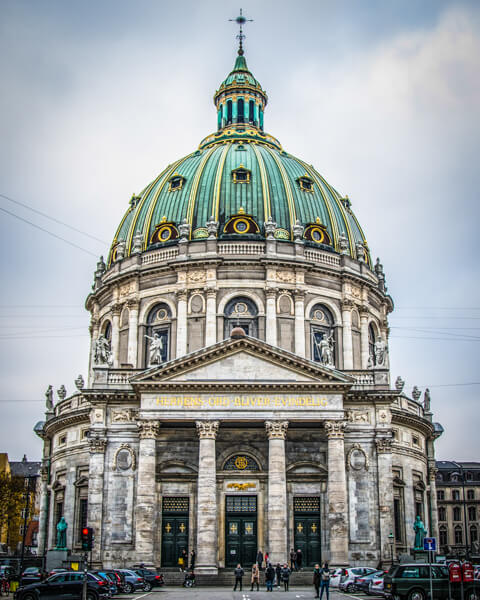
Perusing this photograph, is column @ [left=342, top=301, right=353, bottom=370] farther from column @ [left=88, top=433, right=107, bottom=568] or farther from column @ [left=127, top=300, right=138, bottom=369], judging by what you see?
column @ [left=88, top=433, right=107, bottom=568]

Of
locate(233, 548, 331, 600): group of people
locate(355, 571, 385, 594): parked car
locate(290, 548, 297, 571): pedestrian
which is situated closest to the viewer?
locate(233, 548, 331, 600): group of people

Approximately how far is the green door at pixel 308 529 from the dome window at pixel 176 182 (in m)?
27.5

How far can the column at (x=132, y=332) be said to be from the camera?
5956 centimetres

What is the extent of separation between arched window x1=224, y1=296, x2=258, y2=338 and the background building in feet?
0.35

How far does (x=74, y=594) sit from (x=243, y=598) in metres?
6.97

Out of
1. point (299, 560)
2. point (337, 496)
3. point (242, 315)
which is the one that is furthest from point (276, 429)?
point (242, 315)

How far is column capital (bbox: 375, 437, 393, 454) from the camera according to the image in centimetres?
4909

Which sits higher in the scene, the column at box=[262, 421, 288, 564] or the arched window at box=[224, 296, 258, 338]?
the arched window at box=[224, 296, 258, 338]

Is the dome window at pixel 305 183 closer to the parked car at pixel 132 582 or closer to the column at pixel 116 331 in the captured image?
the column at pixel 116 331

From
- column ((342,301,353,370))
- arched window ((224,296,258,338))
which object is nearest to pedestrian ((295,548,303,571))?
column ((342,301,353,370))

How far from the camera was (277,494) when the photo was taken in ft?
150

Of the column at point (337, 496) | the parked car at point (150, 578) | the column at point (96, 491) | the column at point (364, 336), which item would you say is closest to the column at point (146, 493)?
the parked car at point (150, 578)

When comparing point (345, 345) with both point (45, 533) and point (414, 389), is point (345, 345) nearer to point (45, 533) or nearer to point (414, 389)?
point (414, 389)

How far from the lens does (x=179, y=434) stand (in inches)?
1957
